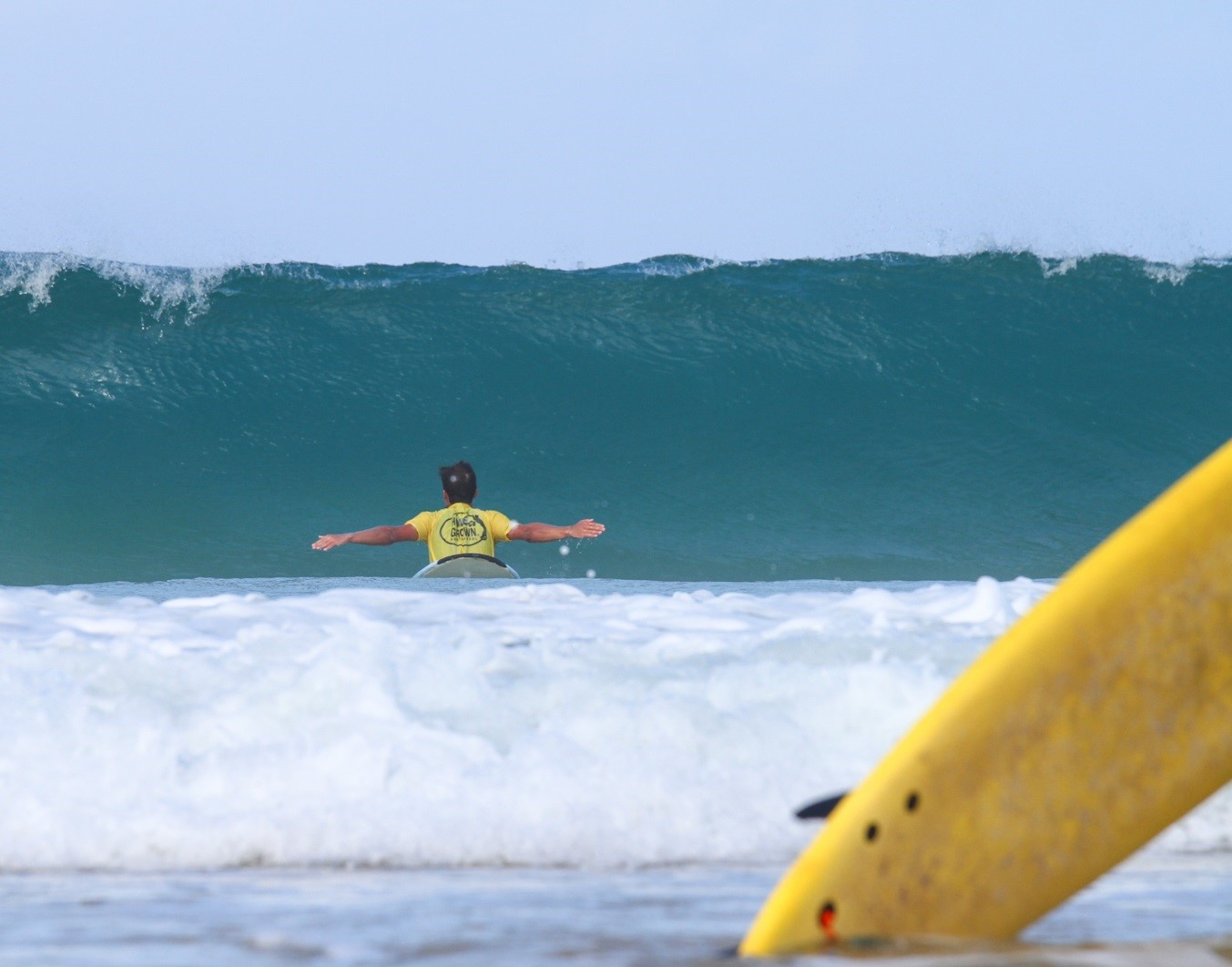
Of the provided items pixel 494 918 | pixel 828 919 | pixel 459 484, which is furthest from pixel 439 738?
pixel 459 484

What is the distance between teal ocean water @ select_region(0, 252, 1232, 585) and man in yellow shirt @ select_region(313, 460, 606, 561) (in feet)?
9.83

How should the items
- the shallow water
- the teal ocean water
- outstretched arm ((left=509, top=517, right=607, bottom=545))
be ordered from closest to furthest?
the shallow water < outstretched arm ((left=509, top=517, right=607, bottom=545)) < the teal ocean water

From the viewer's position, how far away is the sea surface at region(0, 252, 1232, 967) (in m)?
2.03

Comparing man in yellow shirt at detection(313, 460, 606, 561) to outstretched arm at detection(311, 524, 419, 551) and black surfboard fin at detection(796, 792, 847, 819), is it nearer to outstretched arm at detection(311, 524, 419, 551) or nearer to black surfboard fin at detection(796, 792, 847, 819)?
outstretched arm at detection(311, 524, 419, 551)

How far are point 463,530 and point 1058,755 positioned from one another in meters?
5.53

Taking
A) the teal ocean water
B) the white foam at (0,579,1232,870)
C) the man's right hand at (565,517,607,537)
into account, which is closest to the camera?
the white foam at (0,579,1232,870)

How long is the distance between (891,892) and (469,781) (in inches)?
43.3

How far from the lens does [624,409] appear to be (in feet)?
38.7

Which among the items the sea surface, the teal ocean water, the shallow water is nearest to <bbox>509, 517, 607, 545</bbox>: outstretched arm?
the sea surface

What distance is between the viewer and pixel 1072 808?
4.83ft

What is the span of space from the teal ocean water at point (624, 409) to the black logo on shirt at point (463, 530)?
10.5ft

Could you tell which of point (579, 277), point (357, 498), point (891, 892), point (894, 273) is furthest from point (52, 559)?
point (891, 892)

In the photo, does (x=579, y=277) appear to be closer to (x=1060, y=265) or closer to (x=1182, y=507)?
(x=1060, y=265)

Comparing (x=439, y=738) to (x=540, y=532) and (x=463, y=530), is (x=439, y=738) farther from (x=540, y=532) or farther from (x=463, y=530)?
(x=540, y=532)
